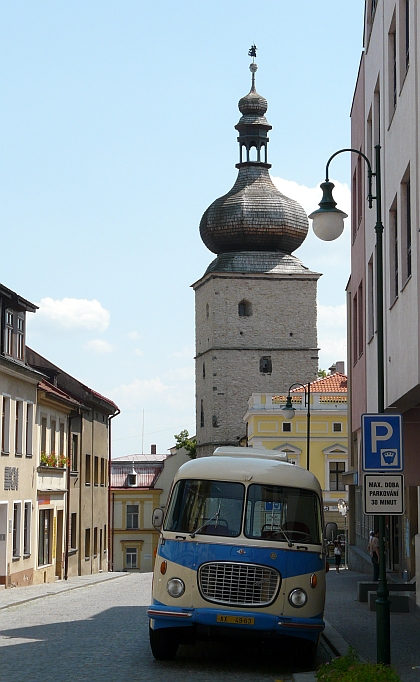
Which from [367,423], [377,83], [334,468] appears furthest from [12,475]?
[334,468]

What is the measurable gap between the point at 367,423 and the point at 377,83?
38.6ft

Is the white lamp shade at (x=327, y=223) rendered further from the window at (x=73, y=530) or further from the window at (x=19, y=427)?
the window at (x=73, y=530)

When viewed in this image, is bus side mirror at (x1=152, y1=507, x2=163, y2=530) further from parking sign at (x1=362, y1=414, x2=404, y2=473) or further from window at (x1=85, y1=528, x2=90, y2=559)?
window at (x1=85, y1=528, x2=90, y2=559)

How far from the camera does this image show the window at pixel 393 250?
18.7 metres

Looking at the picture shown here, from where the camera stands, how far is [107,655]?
49.4ft

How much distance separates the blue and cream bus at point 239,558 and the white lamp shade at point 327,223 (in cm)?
302

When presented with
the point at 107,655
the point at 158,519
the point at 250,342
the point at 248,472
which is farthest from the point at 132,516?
the point at 248,472

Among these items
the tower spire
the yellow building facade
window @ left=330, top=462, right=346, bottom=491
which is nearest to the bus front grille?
the yellow building facade

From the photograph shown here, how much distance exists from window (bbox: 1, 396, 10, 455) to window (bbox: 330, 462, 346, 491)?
130 feet

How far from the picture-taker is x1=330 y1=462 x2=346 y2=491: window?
2785 inches

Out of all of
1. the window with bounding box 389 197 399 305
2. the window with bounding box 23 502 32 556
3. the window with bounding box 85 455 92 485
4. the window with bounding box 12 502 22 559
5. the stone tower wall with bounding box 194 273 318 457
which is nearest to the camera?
the window with bounding box 389 197 399 305

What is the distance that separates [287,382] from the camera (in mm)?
92938

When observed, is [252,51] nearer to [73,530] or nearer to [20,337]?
[73,530]

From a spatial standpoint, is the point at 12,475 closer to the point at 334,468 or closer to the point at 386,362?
the point at 386,362
